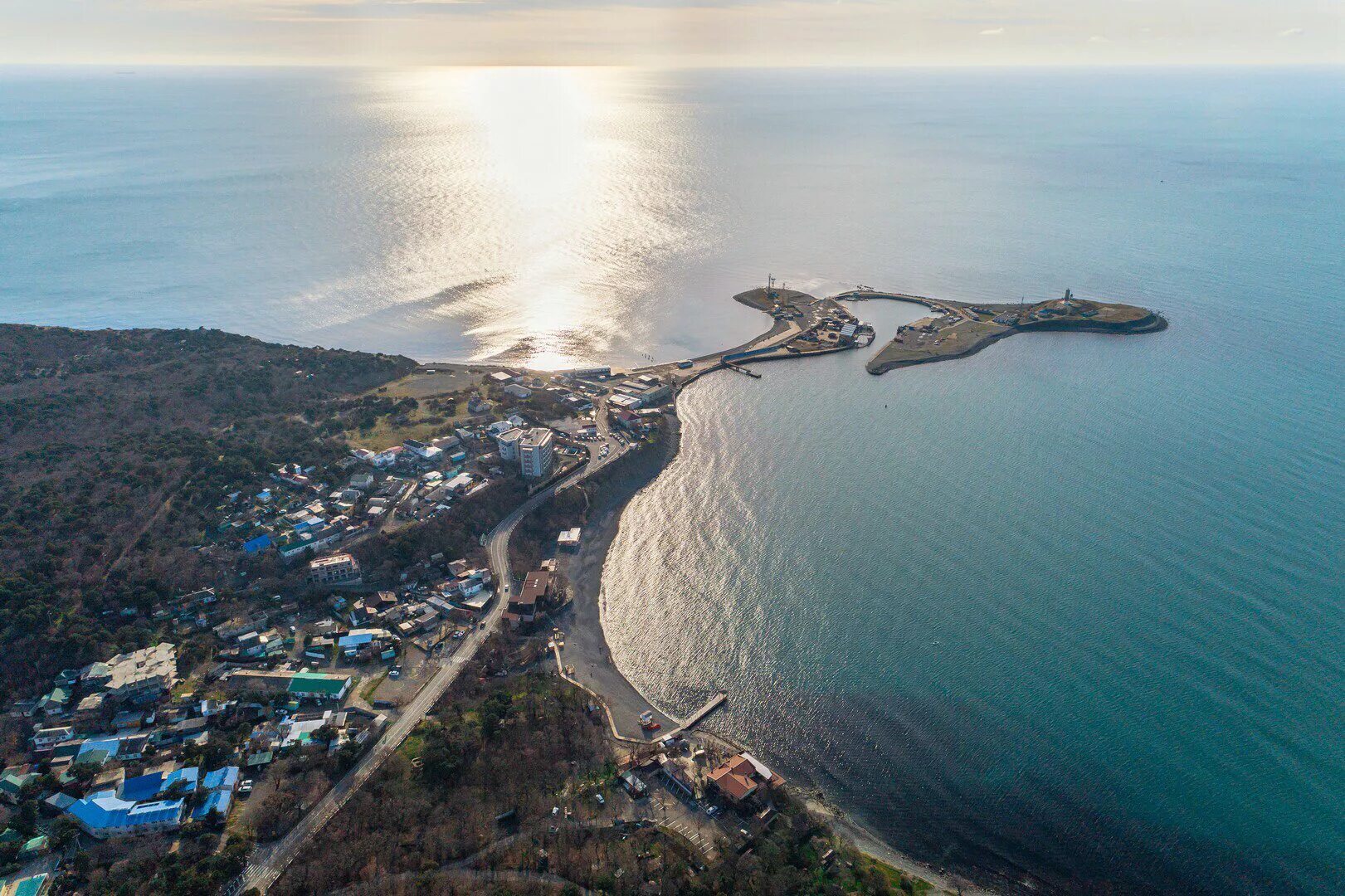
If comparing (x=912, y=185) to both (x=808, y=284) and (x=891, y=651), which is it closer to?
(x=808, y=284)

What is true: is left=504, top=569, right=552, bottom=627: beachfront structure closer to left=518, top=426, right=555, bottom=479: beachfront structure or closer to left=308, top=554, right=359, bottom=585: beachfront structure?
left=308, top=554, right=359, bottom=585: beachfront structure

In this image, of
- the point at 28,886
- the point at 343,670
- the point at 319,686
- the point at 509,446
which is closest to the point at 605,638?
the point at 343,670

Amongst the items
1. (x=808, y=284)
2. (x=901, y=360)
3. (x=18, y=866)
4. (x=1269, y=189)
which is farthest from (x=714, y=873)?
(x=1269, y=189)

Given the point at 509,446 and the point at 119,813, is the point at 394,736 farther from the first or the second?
the point at 509,446

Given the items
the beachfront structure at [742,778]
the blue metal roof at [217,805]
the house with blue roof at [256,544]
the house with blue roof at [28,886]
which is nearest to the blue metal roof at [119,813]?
the blue metal roof at [217,805]

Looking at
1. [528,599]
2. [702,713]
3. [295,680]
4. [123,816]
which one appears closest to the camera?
[123,816]

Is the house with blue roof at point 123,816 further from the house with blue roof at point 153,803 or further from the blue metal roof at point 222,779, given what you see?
the blue metal roof at point 222,779

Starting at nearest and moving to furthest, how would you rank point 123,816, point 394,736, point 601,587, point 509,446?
point 123,816 < point 394,736 < point 601,587 < point 509,446
